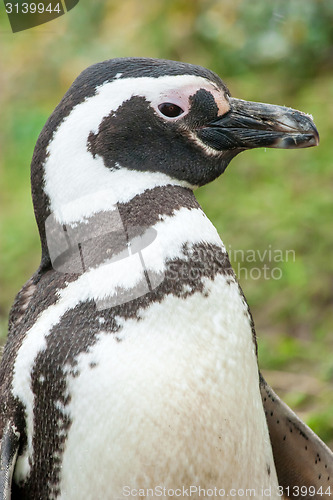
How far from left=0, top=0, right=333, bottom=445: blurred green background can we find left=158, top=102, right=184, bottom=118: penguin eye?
5.49 ft

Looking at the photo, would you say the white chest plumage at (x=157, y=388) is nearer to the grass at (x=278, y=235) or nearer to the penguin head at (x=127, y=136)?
the penguin head at (x=127, y=136)

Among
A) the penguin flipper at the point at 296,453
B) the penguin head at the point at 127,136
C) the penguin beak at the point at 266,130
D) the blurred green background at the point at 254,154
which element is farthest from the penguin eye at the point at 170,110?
the blurred green background at the point at 254,154

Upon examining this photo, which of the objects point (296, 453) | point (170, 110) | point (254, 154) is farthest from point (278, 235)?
point (170, 110)

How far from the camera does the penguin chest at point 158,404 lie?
186 cm

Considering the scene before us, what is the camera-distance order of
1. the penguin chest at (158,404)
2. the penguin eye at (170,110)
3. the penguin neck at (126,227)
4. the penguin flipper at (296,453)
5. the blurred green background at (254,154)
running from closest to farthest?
the penguin chest at (158,404)
the penguin neck at (126,227)
the penguin eye at (170,110)
the penguin flipper at (296,453)
the blurred green background at (254,154)

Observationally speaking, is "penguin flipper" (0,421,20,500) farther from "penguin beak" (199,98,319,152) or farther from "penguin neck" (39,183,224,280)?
"penguin beak" (199,98,319,152)

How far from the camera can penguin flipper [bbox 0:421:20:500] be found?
6.32ft

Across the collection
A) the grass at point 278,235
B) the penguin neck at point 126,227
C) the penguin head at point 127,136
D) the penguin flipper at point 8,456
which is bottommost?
the penguin flipper at point 8,456

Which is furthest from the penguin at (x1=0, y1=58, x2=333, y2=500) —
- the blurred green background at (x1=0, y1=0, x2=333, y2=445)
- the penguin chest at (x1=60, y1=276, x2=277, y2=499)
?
the blurred green background at (x1=0, y1=0, x2=333, y2=445)

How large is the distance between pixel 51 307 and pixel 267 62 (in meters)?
4.20

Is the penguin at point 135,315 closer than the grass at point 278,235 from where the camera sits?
Yes

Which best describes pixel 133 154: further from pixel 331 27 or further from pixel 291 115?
pixel 331 27

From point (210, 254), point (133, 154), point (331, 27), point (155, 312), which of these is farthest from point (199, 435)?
point (331, 27)

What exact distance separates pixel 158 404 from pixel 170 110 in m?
0.77
